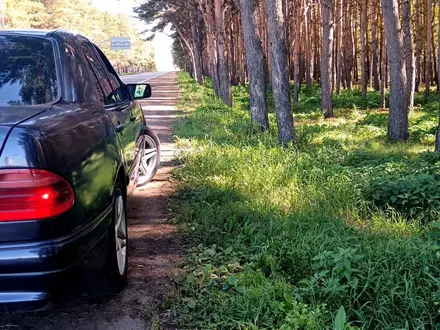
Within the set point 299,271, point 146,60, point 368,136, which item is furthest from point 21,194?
point 146,60

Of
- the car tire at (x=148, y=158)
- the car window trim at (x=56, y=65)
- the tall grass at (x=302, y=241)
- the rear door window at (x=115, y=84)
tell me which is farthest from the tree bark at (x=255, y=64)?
the car window trim at (x=56, y=65)

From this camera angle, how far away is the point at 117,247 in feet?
10.8

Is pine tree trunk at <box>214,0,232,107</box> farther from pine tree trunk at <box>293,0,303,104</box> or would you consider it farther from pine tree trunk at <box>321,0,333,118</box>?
pine tree trunk at <box>321,0,333,118</box>

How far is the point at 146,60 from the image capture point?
13175cm

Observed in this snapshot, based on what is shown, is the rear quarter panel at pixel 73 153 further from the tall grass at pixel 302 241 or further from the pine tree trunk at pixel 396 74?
the pine tree trunk at pixel 396 74

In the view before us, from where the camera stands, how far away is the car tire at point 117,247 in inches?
120

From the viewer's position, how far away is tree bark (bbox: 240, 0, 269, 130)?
10.6 metres

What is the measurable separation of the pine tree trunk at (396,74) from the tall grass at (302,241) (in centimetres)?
310

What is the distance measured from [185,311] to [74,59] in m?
1.94

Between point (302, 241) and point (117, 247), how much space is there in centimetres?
160

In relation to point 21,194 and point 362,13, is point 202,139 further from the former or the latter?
point 362,13

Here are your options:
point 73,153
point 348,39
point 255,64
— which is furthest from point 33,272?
point 348,39

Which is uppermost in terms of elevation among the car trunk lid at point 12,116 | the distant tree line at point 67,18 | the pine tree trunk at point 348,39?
the distant tree line at point 67,18

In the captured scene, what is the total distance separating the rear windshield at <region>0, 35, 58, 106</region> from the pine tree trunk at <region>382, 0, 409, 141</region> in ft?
30.0
